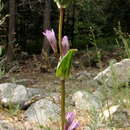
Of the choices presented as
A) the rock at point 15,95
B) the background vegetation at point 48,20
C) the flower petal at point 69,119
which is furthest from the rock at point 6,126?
the background vegetation at point 48,20

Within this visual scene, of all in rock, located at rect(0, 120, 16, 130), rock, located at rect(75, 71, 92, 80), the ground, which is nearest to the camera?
rock, located at rect(0, 120, 16, 130)

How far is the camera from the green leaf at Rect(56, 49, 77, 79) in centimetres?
181

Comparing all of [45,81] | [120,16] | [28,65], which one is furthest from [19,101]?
[120,16]

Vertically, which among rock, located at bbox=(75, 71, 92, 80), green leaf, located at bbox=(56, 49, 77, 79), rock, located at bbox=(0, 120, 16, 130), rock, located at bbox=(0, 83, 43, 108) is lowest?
rock, located at bbox=(0, 120, 16, 130)

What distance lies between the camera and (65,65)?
1.85 metres

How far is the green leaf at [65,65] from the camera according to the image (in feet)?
5.95

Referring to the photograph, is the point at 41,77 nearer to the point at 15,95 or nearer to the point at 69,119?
the point at 15,95

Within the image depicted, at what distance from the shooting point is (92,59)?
1349 centimetres

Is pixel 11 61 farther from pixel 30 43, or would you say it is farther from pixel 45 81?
pixel 30 43

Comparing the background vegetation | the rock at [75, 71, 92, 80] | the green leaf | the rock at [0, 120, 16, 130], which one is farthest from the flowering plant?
the background vegetation

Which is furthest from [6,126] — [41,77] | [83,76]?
[41,77]

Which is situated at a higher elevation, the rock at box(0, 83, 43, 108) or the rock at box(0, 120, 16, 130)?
the rock at box(0, 83, 43, 108)

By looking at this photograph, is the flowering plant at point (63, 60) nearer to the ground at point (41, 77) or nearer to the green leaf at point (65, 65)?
the green leaf at point (65, 65)

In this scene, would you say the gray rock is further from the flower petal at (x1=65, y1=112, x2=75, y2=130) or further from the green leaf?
the green leaf
